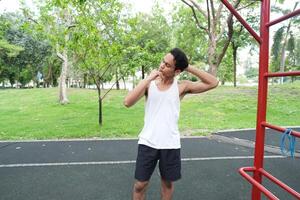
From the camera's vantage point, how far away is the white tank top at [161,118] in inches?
99.2

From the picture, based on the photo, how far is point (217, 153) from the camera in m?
5.88

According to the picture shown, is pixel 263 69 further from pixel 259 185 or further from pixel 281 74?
pixel 259 185

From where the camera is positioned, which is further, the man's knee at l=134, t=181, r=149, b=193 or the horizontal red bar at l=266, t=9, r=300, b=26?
the man's knee at l=134, t=181, r=149, b=193

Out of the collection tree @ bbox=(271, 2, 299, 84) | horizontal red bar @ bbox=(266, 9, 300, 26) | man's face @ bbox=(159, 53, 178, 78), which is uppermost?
tree @ bbox=(271, 2, 299, 84)

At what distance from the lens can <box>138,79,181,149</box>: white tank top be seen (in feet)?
8.27

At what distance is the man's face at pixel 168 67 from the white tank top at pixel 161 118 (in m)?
0.13

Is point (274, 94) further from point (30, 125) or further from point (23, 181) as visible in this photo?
point (23, 181)

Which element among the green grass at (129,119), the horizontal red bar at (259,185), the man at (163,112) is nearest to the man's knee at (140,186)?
the man at (163,112)

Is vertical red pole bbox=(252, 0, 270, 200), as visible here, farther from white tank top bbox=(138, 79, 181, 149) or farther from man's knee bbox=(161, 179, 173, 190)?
man's knee bbox=(161, 179, 173, 190)

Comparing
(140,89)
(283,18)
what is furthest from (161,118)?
(283,18)

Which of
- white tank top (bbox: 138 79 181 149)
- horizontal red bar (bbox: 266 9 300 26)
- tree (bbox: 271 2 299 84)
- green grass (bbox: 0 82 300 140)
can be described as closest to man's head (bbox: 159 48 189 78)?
white tank top (bbox: 138 79 181 149)

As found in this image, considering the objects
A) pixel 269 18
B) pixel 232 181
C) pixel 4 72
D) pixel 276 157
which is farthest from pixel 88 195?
pixel 4 72

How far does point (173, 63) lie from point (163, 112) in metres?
0.42

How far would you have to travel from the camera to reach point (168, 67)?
2457 mm
